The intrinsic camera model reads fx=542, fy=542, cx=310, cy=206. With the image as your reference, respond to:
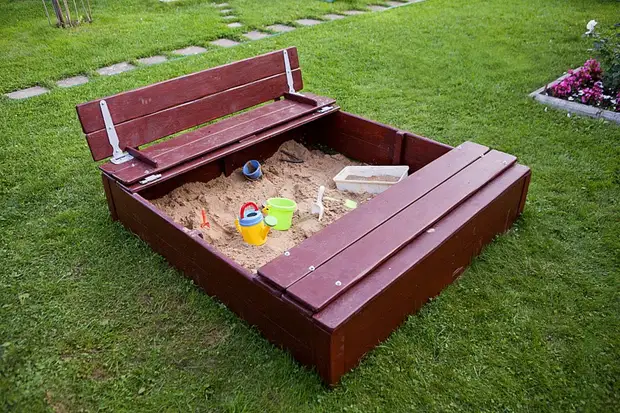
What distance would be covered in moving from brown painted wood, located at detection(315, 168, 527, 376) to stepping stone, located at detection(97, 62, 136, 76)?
4.47m

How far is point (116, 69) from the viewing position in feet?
19.9

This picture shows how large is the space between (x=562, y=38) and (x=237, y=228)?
5.71m

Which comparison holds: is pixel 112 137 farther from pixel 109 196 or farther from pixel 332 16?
pixel 332 16

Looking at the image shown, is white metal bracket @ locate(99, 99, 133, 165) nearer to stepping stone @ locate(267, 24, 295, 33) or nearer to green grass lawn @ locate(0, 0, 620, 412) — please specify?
green grass lawn @ locate(0, 0, 620, 412)

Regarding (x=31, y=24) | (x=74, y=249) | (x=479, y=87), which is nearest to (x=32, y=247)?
(x=74, y=249)

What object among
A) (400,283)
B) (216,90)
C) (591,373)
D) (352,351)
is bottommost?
(591,373)

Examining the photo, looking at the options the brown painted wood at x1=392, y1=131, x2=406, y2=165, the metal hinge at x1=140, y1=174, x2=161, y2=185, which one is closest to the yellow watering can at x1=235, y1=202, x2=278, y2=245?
the metal hinge at x1=140, y1=174, x2=161, y2=185

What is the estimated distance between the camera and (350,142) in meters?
4.10

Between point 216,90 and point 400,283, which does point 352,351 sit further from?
point 216,90

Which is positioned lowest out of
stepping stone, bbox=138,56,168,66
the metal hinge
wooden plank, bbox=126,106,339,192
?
stepping stone, bbox=138,56,168,66

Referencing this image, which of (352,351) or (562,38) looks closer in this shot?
(352,351)

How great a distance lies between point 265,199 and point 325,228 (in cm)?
104

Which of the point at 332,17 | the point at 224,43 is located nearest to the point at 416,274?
the point at 224,43

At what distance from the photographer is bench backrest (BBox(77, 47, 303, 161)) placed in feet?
10.6
